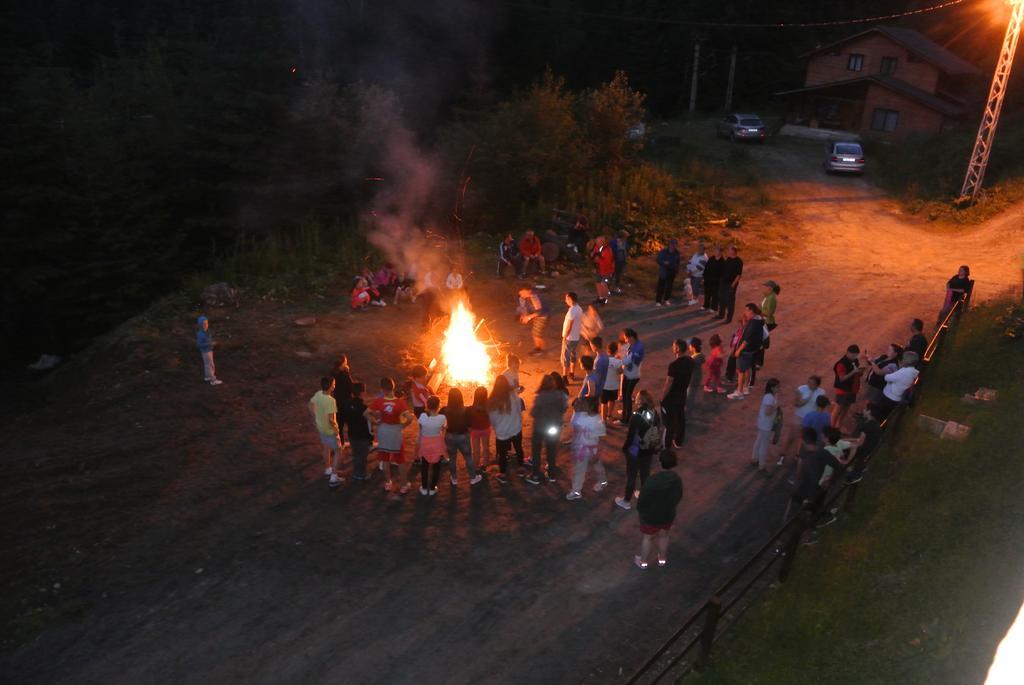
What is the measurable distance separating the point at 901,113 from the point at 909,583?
41.1 metres

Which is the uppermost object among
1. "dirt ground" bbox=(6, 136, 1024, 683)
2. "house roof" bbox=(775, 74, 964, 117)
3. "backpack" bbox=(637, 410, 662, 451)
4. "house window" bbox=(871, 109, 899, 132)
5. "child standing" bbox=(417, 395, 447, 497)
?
"house roof" bbox=(775, 74, 964, 117)

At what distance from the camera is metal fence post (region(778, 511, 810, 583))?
772cm

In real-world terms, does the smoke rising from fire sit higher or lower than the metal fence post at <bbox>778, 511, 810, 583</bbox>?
higher

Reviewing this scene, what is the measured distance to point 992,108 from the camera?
25.5 metres

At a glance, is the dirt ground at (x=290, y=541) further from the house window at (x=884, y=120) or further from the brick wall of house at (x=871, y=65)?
the brick wall of house at (x=871, y=65)

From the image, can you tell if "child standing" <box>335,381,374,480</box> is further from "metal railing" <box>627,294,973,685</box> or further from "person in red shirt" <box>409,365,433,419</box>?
"metal railing" <box>627,294,973,685</box>

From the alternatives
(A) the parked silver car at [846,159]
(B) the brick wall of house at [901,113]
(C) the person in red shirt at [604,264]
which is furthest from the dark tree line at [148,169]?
(B) the brick wall of house at [901,113]

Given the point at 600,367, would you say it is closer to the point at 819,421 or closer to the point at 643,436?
the point at 643,436

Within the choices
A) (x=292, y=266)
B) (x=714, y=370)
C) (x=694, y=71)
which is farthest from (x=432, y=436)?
(x=694, y=71)

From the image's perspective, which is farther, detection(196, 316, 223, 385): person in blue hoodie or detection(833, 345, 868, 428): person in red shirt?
detection(196, 316, 223, 385): person in blue hoodie

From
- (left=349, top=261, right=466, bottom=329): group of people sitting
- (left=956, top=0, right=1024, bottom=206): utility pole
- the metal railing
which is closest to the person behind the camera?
the metal railing

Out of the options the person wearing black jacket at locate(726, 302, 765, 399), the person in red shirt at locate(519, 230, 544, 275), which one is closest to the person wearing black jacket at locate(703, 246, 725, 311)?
the person wearing black jacket at locate(726, 302, 765, 399)

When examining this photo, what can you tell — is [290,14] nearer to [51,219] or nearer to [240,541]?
[51,219]

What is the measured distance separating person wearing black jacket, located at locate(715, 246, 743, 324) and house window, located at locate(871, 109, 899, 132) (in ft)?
106
